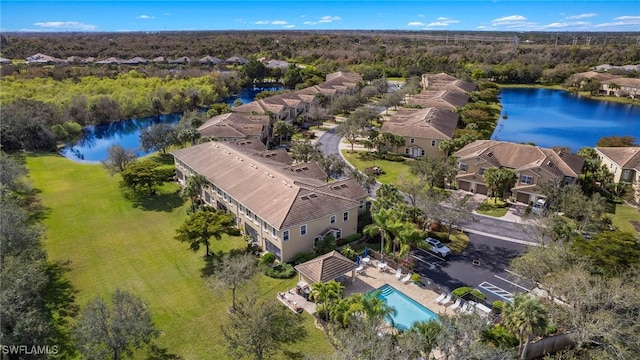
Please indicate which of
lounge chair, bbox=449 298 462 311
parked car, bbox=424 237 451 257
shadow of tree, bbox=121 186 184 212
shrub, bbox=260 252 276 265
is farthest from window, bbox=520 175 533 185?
shadow of tree, bbox=121 186 184 212

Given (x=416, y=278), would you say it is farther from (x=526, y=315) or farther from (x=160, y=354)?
(x=160, y=354)

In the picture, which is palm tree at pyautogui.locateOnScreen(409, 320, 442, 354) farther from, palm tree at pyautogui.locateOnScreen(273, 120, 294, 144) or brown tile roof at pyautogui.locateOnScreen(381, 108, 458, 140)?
palm tree at pyautogui.locateOnScreen(273, 120, 294, 144)

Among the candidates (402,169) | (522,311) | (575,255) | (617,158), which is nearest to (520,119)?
(617,158)

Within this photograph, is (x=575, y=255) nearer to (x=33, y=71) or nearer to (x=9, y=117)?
(x=9, y=117)

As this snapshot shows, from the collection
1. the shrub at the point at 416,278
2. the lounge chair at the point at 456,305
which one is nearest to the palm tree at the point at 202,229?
the shrub at the point at 416,278

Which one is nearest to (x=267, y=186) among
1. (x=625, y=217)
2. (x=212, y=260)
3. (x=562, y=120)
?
(x=212, y=260)
